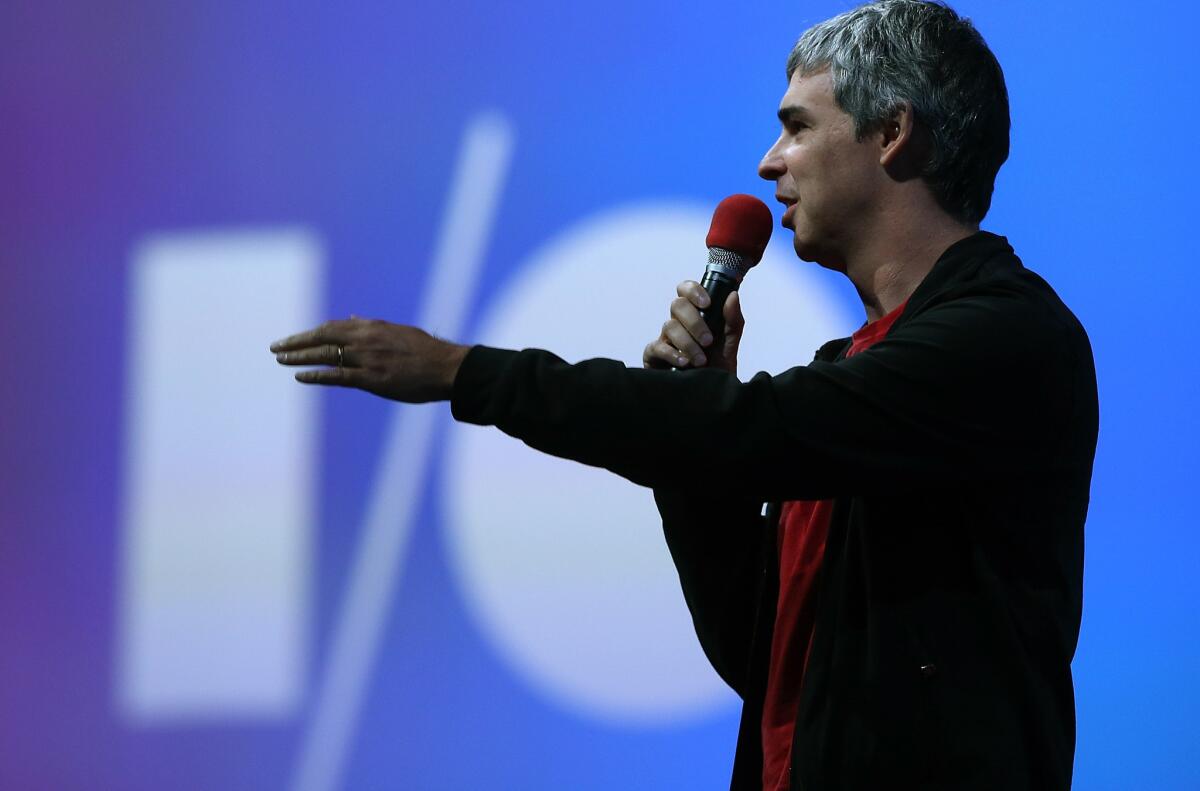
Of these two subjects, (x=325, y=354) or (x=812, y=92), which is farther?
(x=812, y=92)

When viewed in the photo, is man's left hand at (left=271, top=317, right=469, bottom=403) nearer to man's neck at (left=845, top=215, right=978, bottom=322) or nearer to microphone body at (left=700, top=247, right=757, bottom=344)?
microphone body at (left=700, top=247, right=757, bottom=344)

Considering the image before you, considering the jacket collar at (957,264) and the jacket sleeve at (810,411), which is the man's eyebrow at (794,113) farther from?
the jacket sleeve at (810,411)

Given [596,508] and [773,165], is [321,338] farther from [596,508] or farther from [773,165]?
[596,508]

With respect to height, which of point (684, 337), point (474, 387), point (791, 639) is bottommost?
point (791, 639)

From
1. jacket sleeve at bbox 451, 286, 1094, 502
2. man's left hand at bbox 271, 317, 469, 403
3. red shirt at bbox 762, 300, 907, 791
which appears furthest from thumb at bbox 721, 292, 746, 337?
man's left hand at bbox 271, 317, 469, 403

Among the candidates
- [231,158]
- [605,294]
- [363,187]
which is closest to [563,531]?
[605,294]

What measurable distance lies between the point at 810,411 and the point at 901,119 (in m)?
0.43

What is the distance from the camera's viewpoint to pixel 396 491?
238cm

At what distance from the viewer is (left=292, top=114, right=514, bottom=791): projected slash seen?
7.75 feet

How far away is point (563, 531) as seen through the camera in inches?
92.7

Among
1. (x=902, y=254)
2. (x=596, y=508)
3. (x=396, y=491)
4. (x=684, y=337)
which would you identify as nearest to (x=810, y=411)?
(x=684, y=337)

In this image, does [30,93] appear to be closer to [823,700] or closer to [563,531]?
[563,531]

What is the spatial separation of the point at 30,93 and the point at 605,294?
45.3 inches

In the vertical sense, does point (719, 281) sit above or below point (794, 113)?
below
